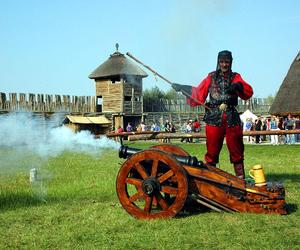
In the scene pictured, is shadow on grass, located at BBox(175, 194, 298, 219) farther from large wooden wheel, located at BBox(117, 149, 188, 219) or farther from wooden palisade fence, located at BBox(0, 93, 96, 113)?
wooden palisade fence, located at BBox(0, 93, 96, 113)

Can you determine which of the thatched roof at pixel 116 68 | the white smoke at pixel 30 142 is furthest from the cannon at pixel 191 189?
the thatched roof at pixel 116 68

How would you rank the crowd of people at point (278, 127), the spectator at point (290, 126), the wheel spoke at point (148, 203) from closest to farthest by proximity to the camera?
the wheel spoke at point (148, 203)
the spectator at point (290, 126)
the crowd of people at point (278, 127)

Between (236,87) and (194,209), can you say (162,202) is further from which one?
(236,87)

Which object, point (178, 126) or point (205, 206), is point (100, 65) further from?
point (205, 206)

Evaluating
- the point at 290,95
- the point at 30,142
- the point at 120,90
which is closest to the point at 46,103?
the point at 120,90

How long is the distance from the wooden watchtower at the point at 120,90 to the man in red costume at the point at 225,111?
118 ft

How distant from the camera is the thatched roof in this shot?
145ft

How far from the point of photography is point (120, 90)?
43.3m

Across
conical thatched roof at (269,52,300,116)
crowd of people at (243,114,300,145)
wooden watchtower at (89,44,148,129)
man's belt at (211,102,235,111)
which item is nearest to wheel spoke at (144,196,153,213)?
man's belt at (211,102,235,111)

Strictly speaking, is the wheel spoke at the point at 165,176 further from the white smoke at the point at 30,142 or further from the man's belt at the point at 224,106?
the white smoke at the point at 30,142

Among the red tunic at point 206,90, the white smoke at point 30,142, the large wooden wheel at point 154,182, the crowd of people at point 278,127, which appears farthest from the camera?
the crowd of people at point 278,127

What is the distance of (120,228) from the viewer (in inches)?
210

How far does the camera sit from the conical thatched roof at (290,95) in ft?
102

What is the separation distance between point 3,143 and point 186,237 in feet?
19.7
